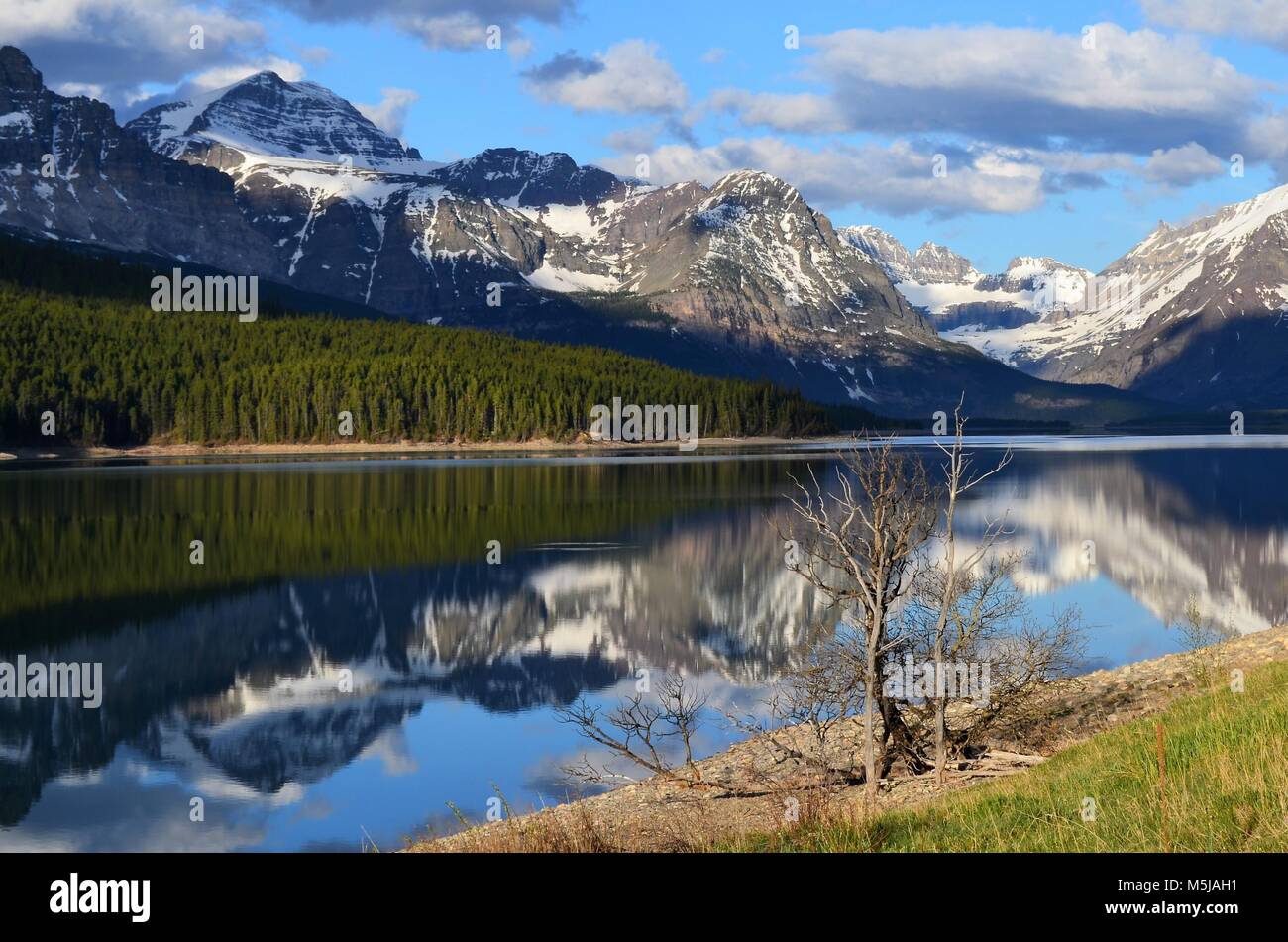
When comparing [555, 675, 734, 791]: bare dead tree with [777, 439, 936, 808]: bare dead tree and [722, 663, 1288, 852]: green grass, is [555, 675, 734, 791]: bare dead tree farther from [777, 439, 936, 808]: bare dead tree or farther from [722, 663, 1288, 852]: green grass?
[722, 663, 1288, 852]: green grass

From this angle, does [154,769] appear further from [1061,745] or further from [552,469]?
[552,469]

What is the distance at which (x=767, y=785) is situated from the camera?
2552 cm

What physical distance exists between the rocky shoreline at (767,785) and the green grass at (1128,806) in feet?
6.28

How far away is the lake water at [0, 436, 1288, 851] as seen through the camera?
1222 inches

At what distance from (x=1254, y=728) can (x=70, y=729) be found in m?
30.6
